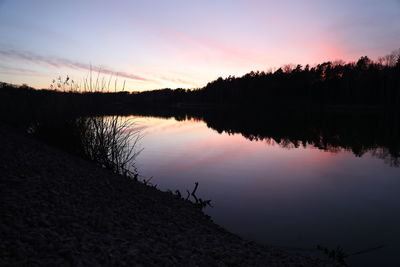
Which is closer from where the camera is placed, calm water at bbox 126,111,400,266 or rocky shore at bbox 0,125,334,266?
rocky shore at bbox 0,125,334,266

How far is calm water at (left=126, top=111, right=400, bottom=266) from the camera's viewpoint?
6.95m

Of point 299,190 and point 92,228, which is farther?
point 299,190

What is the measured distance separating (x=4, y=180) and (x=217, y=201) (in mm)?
6078

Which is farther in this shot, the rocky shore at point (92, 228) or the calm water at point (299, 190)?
the calm water at point (299, 190)

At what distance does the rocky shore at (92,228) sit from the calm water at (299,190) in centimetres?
184

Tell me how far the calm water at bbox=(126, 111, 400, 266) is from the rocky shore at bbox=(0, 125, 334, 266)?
1.84 m

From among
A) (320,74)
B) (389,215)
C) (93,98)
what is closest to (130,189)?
(93,98)

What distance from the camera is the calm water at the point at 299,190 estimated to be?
274 inches

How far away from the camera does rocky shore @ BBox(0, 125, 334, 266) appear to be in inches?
122

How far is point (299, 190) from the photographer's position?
10859 mm

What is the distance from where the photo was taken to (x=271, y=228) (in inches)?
290

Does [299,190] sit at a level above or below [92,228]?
above

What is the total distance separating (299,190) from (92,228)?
A: 864 centimetres

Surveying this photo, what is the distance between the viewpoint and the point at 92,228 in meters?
3.95
